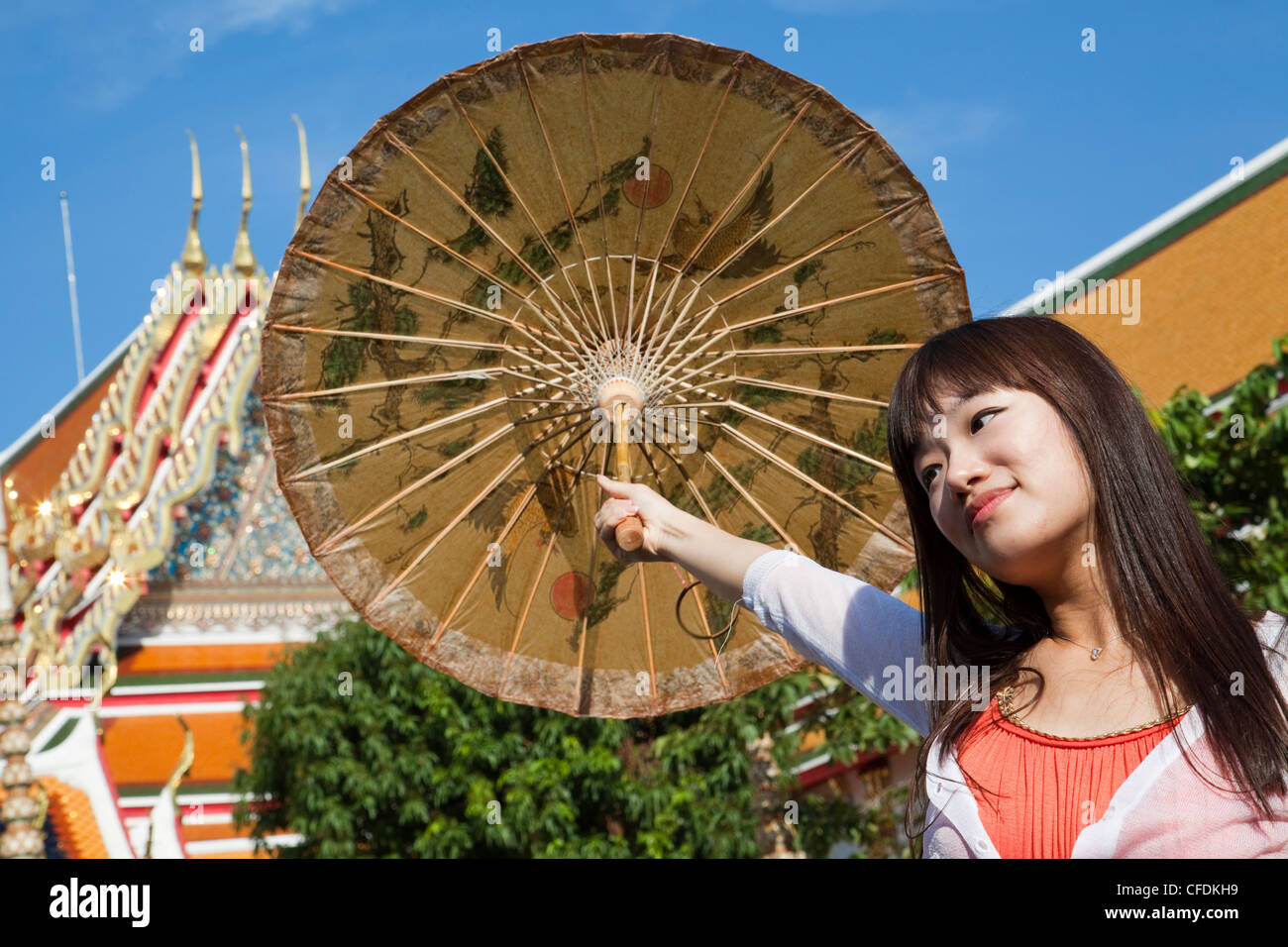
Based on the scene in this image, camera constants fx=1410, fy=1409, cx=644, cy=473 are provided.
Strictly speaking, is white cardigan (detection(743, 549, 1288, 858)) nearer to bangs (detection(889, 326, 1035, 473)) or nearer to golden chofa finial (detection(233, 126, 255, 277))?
bangs (detection(889, 326, 1035, 473))

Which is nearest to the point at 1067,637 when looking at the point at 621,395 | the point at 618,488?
the point at 618,488

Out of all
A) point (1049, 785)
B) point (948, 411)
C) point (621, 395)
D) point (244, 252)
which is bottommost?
point (1049, 785)

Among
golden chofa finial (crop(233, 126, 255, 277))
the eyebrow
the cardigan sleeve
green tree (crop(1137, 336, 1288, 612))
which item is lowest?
the cardigan sleeve

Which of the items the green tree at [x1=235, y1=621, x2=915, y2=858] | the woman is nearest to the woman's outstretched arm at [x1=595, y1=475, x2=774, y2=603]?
the woman

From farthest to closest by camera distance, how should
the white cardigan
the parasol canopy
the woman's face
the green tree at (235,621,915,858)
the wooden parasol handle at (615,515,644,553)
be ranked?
Result: the green tree at (235,621,915,858) → the parasol canopy → the wooden parasol handle at (615,515,644,553) → the woman's face → the white cardigan

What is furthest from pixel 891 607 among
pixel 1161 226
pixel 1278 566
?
pixel 1161 226

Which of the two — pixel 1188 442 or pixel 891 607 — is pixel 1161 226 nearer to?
pixel 1188 442

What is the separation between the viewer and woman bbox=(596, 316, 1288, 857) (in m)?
1.25

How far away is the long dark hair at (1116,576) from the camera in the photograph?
50.4 inches

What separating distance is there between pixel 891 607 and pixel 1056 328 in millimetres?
348

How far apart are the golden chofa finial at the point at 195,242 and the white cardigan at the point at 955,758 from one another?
9.65 metres

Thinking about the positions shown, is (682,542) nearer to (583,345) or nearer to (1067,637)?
(1067,637)

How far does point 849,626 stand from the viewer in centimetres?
156

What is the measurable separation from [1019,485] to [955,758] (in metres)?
0.28
